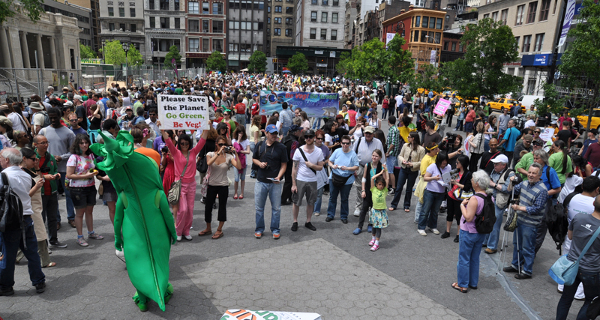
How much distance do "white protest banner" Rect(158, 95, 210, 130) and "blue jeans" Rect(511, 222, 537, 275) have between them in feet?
18.1

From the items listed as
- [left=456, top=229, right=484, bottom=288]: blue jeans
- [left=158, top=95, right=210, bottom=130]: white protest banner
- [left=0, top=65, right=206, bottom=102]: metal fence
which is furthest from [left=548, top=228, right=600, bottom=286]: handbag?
[left=0, top=65, right=206, bottom=102]: metal fence

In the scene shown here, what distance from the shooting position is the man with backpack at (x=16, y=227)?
4613mm

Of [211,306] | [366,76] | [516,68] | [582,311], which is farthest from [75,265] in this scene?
[516,68]

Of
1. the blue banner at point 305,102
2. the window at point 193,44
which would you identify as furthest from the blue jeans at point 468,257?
the window at point 193,44

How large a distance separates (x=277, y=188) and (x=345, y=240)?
1.64m

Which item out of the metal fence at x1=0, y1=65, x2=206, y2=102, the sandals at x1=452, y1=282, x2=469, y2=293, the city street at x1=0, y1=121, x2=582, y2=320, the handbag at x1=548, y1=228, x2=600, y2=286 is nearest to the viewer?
the handbag at x1=548, y1=228, x2=600, y2=286

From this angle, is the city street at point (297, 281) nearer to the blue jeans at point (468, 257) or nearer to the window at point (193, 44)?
the blue jeans at point (468, 257)

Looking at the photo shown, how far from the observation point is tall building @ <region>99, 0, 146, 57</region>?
81688mm

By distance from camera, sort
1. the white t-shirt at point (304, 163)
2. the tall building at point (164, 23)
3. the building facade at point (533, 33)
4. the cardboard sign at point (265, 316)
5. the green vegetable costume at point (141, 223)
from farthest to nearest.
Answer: the tall building at point (164, 23) → the building facade at point (533, 33) → the white t-shirt at point (304, 163) → the green vegetable costume at point (141, 223) → the cardboard sign at point (265, 316)

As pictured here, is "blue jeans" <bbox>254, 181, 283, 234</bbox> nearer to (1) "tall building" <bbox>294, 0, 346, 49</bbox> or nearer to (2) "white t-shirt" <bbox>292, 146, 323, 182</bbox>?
(2) "white t-shirt" <bbox>292, 146, 323, 182</bbox>

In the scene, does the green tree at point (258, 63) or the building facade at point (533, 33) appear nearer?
the building facade at point (533, 33)

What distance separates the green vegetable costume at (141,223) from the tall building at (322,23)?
78.8 meters

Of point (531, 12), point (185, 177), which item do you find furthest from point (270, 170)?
point (531, 12)

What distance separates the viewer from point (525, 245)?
5.88 metres
